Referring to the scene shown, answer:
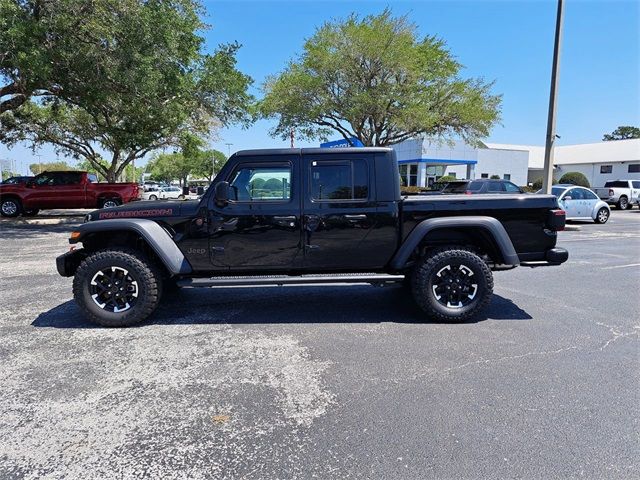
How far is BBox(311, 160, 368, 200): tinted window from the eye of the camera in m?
4.89

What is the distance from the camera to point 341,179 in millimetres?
4914

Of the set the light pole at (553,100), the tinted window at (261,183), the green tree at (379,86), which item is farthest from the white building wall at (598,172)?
the tinted window at (261,183)

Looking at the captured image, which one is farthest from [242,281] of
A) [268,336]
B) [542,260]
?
[542,260]

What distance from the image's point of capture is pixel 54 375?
3.57 metres

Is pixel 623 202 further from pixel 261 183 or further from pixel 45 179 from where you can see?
pixel 45 179

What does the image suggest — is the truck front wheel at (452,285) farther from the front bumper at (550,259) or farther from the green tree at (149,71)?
the green tree at (149,71)

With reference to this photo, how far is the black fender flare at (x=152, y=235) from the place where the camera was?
464 cm

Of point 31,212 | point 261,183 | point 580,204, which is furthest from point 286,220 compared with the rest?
point 31,212

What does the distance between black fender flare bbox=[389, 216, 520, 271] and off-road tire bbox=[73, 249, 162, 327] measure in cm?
280

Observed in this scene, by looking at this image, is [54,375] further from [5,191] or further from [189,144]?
[189,144]

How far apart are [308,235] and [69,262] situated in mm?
2780

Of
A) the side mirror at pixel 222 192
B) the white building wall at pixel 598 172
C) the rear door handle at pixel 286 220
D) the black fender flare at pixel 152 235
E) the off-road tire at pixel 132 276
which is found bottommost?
the off-road tire at pixel 132 276

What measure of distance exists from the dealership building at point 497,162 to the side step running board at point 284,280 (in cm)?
3662

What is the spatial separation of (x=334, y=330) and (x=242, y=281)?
115 cm
